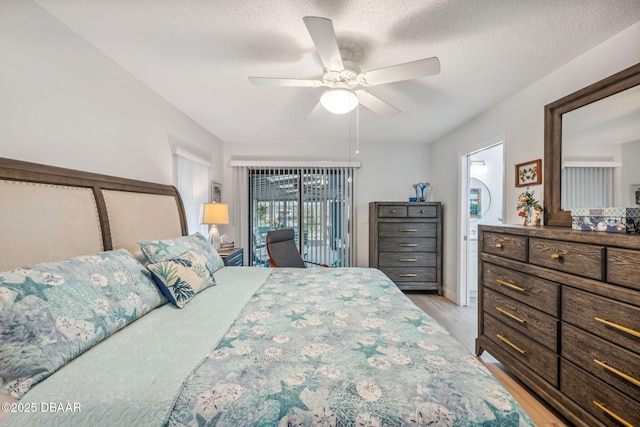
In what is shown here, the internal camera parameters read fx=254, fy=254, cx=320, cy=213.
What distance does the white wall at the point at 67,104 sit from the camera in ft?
4.34

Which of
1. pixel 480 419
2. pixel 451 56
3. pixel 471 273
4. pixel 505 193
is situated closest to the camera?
pixel 480 419

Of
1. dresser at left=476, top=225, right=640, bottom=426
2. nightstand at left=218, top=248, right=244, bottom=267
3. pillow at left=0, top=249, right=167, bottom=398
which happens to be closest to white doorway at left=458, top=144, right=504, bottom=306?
dresser at left=476, top=225, right=640, bottom=426

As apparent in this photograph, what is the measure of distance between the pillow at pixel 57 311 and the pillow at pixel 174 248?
338 mm

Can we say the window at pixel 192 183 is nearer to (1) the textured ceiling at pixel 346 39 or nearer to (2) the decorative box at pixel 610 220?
(1) the textured ceiling at pixel 346 39

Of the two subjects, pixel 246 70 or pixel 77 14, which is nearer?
pixel 77 14

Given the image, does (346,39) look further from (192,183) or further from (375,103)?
(192,183)

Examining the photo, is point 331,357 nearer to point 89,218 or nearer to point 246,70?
point 89,218

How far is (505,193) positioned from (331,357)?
2.61 m

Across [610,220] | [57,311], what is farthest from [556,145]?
[57,311]

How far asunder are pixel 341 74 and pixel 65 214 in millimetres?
1863

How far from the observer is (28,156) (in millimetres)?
1391

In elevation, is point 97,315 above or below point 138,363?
above

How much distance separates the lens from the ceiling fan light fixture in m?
1.79

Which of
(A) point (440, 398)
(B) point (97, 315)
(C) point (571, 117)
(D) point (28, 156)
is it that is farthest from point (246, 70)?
(C) point (571, 117)
